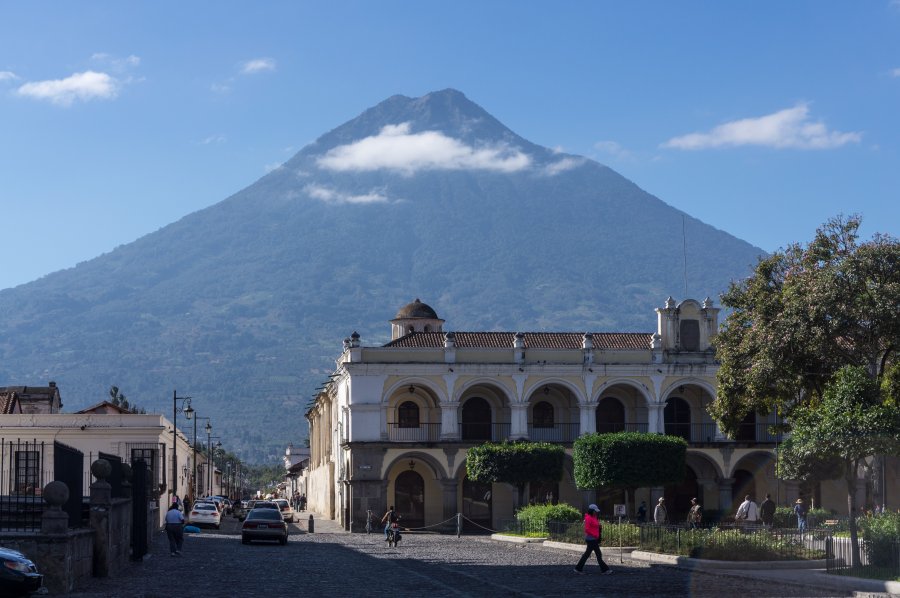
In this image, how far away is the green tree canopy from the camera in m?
49.5

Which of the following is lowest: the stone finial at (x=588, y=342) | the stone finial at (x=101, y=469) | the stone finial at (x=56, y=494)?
the stone finial at (x=56, y=494)

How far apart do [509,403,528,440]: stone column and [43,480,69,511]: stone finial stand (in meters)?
38.0

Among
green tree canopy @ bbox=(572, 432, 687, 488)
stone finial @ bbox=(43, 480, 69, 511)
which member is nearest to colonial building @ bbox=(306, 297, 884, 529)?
green tree canopy @ bbox=(572, 432, 687, 488)

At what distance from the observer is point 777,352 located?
1403 inches

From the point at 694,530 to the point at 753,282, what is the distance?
929cm

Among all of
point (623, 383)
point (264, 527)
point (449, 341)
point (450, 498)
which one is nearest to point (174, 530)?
point (264, 527)

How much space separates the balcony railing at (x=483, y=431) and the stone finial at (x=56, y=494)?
38443mm

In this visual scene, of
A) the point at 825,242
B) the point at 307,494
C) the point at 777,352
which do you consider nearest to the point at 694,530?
the point at 777,352

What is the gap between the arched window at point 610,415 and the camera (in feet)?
204

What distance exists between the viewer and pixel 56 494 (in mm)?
22281

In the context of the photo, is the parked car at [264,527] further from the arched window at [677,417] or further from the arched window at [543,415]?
the arched window at [677,417]

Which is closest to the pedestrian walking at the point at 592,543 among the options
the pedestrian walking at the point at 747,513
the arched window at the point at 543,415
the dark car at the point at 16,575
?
the dark car at the point at 16,575

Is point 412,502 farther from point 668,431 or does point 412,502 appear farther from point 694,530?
Result: point 694,530

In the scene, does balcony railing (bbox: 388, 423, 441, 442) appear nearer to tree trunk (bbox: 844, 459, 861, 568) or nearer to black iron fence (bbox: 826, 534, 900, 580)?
tree trunk (bbox: 844, 459, 861, 568)
